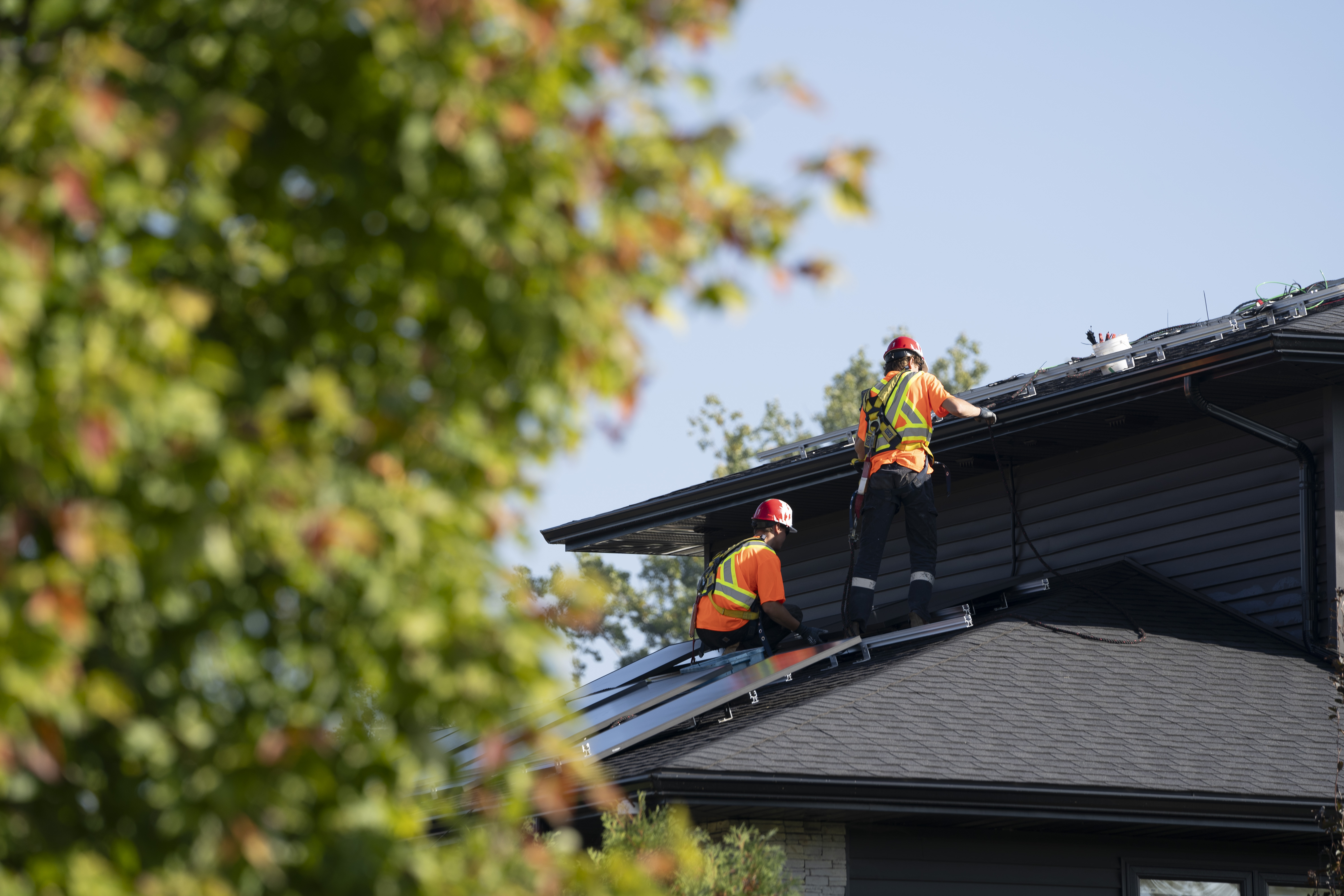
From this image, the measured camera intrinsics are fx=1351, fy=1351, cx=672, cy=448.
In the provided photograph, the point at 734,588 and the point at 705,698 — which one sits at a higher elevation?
the point at 734,588

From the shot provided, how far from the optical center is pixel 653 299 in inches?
119

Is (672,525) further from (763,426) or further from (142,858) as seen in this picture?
(763,426)

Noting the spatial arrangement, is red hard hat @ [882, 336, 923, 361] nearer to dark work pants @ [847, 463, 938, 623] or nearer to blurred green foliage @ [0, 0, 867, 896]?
dark work pants @ [847, 463, 938, 623]

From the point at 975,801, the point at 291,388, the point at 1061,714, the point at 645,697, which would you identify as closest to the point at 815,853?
the point at 975,801

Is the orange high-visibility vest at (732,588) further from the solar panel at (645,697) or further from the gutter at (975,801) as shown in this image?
the gutter at (975,801)

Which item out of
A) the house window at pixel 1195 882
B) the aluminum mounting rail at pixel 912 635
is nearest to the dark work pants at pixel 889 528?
the aluminum mounting rail at pixel 912 635

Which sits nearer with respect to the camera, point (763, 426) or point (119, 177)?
point (119, 177)

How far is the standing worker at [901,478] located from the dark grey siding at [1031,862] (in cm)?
233

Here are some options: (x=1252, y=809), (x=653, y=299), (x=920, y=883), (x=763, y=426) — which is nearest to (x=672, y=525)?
(x=920, y=883)

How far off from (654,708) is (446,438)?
26.0ft

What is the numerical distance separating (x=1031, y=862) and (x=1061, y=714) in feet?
3.36

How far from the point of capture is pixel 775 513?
1206 centimetres

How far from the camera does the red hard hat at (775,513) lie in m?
12.0

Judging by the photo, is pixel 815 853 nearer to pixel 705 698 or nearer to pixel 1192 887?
pixel 705 698
